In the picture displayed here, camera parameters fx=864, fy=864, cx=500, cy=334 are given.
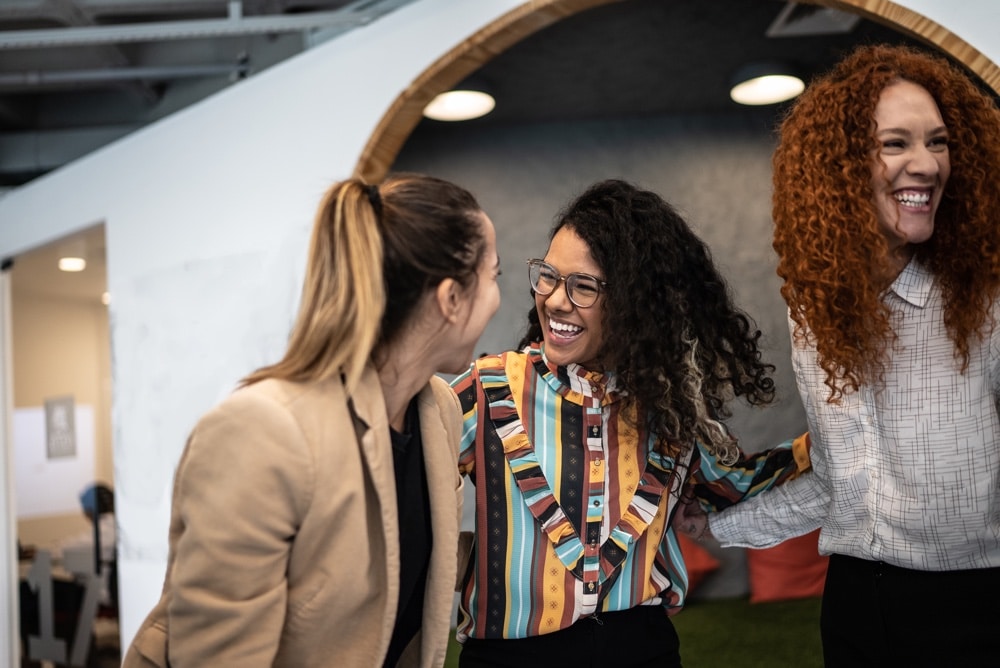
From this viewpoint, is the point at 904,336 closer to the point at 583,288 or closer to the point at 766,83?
the point at 583,288

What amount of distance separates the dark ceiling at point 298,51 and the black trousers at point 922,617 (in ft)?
8.20

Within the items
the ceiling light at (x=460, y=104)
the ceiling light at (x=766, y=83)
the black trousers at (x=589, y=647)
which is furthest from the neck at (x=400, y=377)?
the ceiling light at (x=766, y=83)

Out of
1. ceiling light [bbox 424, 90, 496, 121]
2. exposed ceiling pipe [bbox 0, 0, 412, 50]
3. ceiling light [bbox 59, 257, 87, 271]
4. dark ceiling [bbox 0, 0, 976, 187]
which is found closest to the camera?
exposed ceiling pipe [bbox 0, 0, 412, 50]

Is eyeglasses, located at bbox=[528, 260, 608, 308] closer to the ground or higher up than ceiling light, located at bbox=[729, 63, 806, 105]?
closer to the ground

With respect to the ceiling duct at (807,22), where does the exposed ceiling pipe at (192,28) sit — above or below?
above

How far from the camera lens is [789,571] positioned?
447 centimetres

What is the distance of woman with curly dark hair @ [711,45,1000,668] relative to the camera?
5.57 feet

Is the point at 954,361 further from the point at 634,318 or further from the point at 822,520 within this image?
the point at 634,318

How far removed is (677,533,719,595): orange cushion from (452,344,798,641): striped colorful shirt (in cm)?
277

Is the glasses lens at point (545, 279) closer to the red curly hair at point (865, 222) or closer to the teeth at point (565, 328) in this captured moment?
the teeth at point (565, 328)

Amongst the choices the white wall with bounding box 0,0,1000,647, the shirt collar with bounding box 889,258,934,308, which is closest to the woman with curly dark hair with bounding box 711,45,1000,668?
the shirt collar with bounding box 889,258,934,308

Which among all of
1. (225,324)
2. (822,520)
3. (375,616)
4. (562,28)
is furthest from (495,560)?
(562,28)

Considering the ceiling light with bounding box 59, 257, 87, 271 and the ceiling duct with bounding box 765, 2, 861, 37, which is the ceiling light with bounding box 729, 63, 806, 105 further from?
the ceiling light with bounding box 59, 257, 87, 271

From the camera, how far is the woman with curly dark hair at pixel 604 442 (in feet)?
5.85
